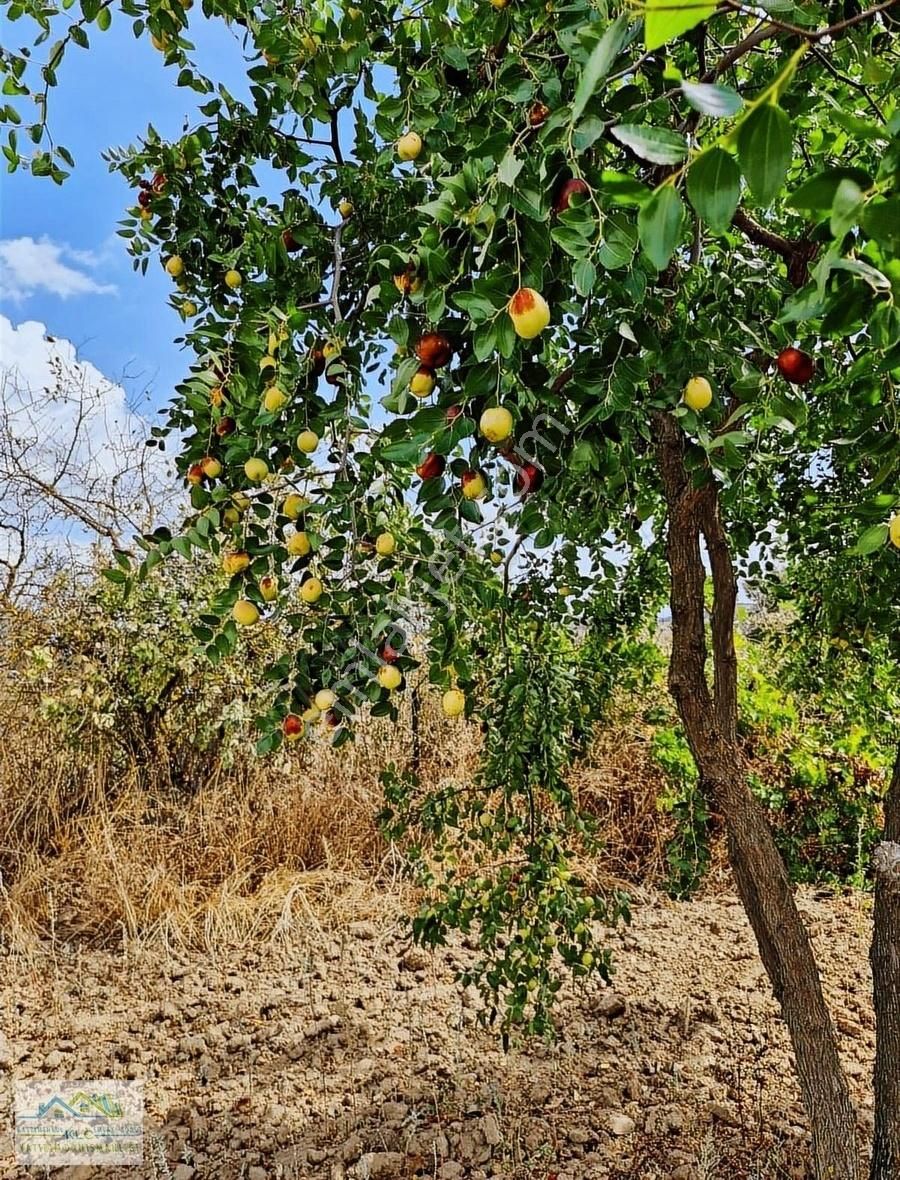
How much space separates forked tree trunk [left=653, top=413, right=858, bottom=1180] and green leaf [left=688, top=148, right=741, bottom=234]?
48.1 inches

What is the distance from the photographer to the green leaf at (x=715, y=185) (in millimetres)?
442

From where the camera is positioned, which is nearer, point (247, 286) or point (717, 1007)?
point (247, 286)

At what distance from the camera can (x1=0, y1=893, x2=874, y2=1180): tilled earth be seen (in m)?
1.98

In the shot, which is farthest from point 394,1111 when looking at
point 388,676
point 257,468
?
point 257,468

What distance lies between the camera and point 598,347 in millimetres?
970

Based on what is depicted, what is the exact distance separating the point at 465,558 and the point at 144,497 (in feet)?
11.3

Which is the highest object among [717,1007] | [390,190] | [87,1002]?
[390,190]

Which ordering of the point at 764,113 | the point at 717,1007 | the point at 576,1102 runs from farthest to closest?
the point at 717,1007 < the point at 576,1102 < the point at 764,113

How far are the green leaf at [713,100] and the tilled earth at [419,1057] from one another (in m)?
2.11

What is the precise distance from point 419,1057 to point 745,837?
126cm

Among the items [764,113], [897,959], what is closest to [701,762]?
[897,959]

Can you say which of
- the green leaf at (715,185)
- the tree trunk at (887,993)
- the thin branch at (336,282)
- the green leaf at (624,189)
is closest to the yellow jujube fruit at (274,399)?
the thin branch at (336,282)

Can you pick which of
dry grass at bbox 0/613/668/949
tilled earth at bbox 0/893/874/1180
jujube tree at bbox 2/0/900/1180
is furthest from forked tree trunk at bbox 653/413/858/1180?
dry grass at bbox 0/613/668/949

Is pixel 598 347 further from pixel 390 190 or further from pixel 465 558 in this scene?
pixel 390 190
